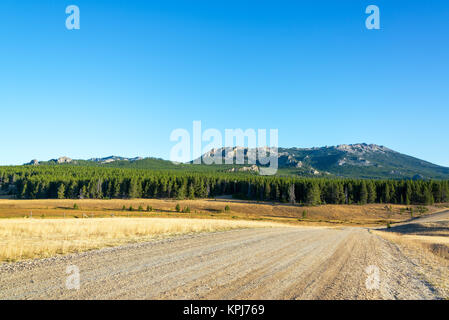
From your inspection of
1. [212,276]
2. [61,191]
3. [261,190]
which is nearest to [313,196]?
[261,190]

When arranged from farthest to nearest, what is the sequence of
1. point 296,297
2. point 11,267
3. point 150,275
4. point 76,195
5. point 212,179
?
1. point 212,179
2. point 76,195
3. point 11,267
4. point 150,275
5. point 296,297

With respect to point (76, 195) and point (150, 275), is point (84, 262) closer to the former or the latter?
point (150, 275)

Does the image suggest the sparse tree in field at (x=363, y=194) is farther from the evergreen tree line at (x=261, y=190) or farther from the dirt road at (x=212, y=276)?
the dirt road at (x=212, y=276)

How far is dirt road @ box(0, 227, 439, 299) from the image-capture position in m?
6.93

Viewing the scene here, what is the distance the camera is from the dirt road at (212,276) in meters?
6.93

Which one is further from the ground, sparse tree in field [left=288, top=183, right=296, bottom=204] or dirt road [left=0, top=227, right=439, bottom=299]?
dirt road [left=0, top=227, right=439, bottom=299]

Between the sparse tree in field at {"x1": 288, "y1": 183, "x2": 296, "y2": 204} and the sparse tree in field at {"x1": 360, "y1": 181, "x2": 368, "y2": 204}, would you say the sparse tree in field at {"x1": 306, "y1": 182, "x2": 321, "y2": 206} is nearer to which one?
the sparse tree in field at {"x1": 288, "y1": 183, "x2": 296, "y2": 204}

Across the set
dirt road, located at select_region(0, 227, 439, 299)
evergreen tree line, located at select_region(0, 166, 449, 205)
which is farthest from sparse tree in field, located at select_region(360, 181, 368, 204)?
dirt road, located at select_region(0, 227, 439, 299)

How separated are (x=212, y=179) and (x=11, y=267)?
430 ft

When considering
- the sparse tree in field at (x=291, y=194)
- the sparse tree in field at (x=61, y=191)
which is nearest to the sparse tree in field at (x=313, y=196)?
the sparse tree in field at (x=291, y=194)

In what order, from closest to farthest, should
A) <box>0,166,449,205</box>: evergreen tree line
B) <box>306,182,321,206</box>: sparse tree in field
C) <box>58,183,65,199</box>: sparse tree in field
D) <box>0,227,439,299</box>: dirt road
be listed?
<box>0,227,439,299</box>: dirt road → <box>306,182,321,206</box>: sparse tree in field → <box>0,166,449,205</box>: evergreen tree line → <box>58,183,65,199</box>: sparse tree in field

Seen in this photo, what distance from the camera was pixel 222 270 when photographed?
31.1ft
